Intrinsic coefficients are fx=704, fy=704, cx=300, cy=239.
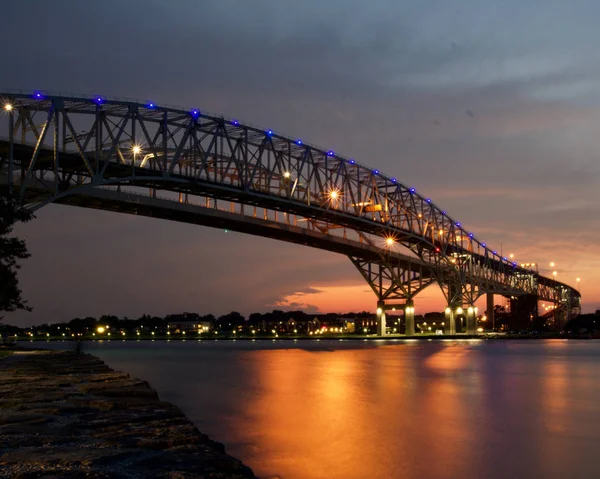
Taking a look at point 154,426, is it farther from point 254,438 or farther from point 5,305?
point 5,305

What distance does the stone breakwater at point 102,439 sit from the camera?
27.3 ft

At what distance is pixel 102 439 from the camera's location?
10.3m

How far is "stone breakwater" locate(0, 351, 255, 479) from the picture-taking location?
27.3ft

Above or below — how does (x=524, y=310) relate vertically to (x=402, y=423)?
above

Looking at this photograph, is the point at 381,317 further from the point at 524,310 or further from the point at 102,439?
the point at 102,439

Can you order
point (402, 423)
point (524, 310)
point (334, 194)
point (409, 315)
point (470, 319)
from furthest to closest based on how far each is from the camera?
point (524, 310), point (470, 319), point (409, 315), point (334, 194), point (402, 423)

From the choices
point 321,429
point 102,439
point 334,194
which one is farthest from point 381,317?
point 102,439

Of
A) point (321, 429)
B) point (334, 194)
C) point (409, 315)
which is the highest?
point (334, 194)

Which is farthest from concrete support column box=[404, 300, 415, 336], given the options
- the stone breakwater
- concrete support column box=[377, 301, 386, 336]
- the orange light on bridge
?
the stone breakwater

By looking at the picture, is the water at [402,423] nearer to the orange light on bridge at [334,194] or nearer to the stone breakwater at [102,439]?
the stone breakwater at [102,439]

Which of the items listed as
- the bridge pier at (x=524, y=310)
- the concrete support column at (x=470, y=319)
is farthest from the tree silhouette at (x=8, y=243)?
the bridge pier at (x=524, y=310)

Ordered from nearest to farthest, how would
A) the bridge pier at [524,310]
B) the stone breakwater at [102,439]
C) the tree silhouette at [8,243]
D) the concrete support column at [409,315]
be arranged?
the stone breakwater at [102,439], the tree silhouette at [8,243], the concrete support column at [409,315], the bridge pier at [524,310]

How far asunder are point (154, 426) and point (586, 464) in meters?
7.30

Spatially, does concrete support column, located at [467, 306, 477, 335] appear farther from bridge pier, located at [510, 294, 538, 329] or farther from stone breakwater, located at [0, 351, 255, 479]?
stone breakwater, located at [0, 351, 255, 479]
